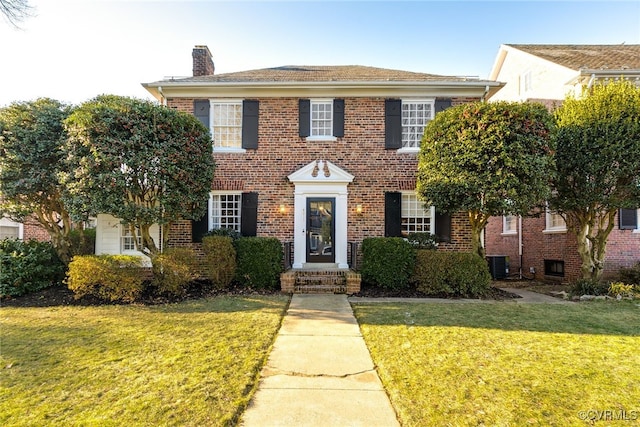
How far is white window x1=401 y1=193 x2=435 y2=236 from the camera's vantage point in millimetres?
10242

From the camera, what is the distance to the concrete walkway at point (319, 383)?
8.98ft

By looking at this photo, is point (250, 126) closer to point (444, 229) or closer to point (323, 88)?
point (323, 88)

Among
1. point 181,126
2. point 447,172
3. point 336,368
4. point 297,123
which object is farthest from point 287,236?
Result: point 336,368

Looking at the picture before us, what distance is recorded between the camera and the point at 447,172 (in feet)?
26.6

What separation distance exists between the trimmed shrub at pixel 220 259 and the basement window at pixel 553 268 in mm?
10402

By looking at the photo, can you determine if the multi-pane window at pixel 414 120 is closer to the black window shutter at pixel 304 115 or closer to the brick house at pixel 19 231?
the black window shutter at pixel 304 115

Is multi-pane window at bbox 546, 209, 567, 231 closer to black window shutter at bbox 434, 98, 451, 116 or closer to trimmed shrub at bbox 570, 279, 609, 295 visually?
trimmed shrub at bbox 570, 279, 609, 295

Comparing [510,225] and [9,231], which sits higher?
[510,225]

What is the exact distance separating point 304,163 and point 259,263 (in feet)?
11.2

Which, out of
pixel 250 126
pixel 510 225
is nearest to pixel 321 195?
pixel 250 126

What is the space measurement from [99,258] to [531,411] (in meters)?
8.43

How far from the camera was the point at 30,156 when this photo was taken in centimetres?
795

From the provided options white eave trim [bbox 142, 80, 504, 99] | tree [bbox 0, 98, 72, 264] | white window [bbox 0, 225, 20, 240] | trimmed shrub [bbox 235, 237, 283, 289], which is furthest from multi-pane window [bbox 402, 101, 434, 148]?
white window [bbox 0, 225, 20, 240]

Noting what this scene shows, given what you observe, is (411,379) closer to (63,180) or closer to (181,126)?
(181,126)
